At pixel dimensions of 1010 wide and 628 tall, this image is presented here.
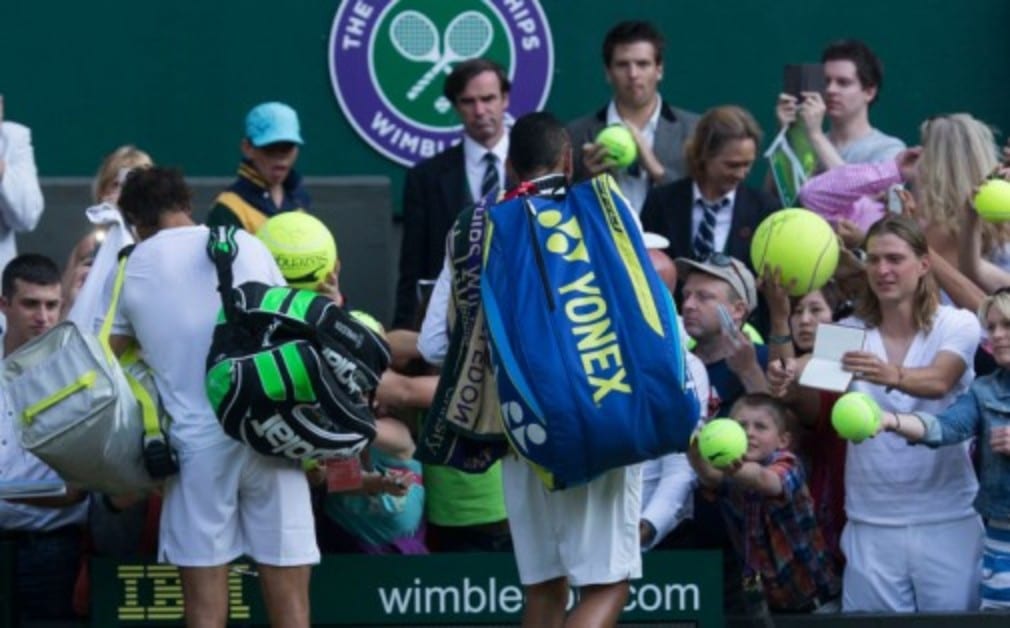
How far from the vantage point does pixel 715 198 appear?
33.0 ft

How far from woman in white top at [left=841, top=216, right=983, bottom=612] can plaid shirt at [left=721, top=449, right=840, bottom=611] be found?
0.12 meters

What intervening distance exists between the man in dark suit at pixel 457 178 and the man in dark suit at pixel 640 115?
369mm

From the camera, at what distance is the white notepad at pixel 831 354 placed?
8859mm

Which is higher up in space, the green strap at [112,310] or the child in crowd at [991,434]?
the green strap at [112,310]

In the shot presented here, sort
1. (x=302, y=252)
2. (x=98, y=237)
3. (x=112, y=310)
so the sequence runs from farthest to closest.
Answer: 1. (x=98, y=237)
2. (x=302, y=252)
3. (x=112, y=310)

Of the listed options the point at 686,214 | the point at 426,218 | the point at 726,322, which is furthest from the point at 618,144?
the point at 726,322

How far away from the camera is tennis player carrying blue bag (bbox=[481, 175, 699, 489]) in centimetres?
738

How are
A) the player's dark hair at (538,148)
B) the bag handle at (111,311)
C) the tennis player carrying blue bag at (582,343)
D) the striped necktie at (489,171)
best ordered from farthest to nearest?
the striped necktie at (489,171), the bag handle at (111,311), the player's dark hair at (538,148), the tennis player carrying blue bag at (582,343)

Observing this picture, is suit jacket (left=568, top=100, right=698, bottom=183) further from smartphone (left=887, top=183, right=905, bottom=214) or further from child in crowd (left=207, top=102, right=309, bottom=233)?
child in crowd (left=207, top=102, right=309, bottom=233)

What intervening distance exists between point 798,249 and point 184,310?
2.23 m

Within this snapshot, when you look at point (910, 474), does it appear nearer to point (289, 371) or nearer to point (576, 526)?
point (576, 526)

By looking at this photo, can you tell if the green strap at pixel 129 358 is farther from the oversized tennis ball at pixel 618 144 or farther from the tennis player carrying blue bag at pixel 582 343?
the oversized tennis ball at pixel 618 144

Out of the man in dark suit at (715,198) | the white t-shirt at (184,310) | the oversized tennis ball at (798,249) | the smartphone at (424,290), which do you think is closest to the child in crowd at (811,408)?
the oversized tennis ball at (798,249)

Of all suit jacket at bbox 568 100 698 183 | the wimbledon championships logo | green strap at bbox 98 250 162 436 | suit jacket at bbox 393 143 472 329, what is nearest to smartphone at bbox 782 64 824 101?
suit jacket at bbox 568 100 698 183
